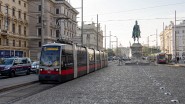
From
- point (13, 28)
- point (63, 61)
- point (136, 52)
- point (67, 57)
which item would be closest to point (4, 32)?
point (13, 28)

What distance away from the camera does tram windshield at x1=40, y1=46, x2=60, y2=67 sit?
22781 millimetres

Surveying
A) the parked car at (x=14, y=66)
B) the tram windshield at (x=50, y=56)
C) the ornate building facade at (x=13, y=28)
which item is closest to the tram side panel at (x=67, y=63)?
the tram windshield at (x=50, y=56)

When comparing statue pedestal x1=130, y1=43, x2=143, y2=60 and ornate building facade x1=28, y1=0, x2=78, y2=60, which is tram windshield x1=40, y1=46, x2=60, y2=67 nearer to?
ornate building facade x1=28, y1=0, x2=78, y2=60

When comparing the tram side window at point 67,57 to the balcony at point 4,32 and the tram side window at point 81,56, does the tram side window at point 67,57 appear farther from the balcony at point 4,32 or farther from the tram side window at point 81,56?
the balcony at point 4,32

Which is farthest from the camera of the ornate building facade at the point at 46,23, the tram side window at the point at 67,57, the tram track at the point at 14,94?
the ornate building facade at the point at 46,23

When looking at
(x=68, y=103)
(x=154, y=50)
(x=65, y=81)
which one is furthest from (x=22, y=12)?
(x=154, y=50)

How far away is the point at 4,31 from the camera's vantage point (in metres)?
59.8

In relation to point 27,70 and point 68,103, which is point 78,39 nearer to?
point 27,70

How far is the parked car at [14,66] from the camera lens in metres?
30.1

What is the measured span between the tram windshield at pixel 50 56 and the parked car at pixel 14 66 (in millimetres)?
→ 8170

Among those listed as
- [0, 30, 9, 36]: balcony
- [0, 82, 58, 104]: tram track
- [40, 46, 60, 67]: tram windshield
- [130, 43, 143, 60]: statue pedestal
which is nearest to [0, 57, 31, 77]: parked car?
[40, 46, 60, 67]: tram windshield

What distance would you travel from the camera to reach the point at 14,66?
30953 millimetres

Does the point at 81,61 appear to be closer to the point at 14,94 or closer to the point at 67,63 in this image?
the point at 67,63

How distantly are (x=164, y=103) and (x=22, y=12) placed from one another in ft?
209
